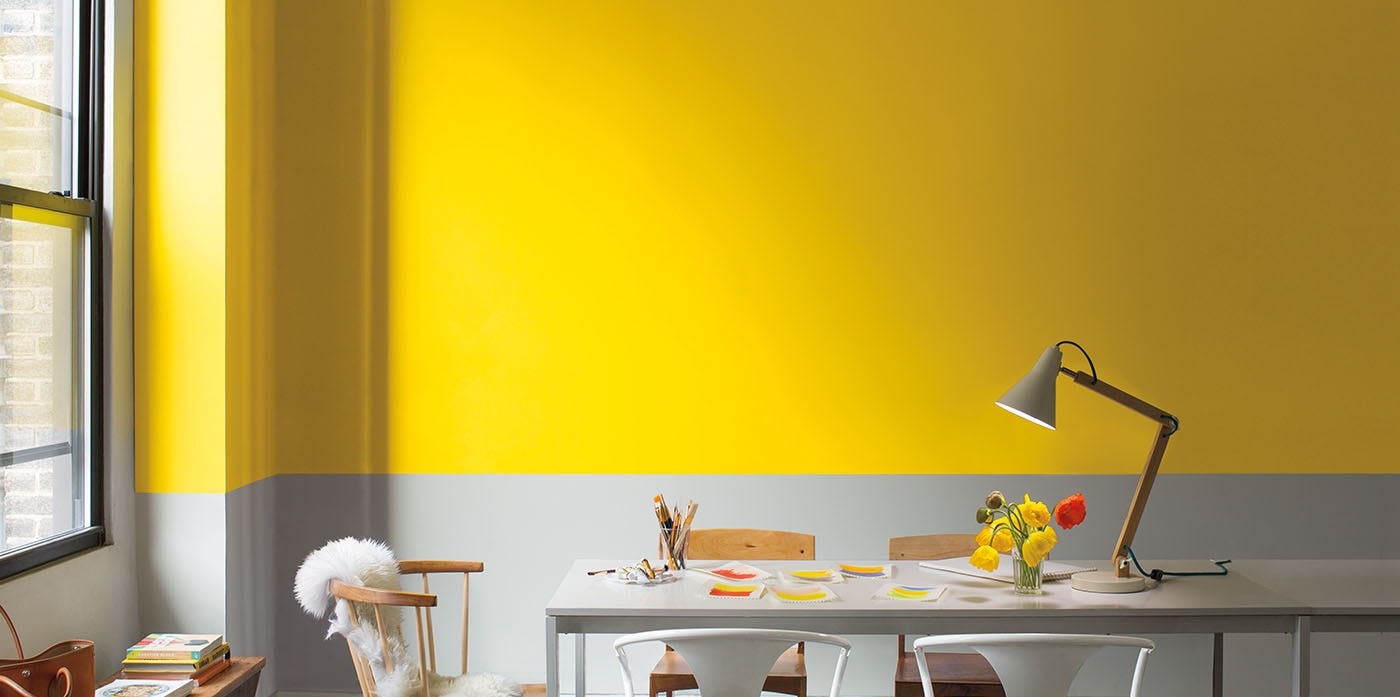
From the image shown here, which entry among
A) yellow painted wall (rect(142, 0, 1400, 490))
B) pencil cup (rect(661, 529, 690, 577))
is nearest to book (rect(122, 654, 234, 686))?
yellow painted wall (rect(142, 0, 1400, 490))

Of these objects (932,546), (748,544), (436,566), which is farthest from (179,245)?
(932,546)

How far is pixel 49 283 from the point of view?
10.9 feet

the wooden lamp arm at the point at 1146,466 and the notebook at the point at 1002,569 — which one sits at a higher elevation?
the wooden lamp arm at the point at 1146,466

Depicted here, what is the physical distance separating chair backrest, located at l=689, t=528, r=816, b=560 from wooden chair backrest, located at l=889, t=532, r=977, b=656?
30cm

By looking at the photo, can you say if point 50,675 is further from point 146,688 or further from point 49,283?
point 49,283

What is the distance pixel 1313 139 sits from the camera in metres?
4.10

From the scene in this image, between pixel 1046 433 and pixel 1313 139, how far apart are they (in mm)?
1519

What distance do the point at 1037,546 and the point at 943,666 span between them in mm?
661

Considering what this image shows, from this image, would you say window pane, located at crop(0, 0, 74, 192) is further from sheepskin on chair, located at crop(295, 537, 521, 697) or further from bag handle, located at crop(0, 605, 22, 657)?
sheepskin on chair, located at crop(295, 537, 521, 697)

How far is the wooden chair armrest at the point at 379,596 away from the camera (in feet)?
9.11

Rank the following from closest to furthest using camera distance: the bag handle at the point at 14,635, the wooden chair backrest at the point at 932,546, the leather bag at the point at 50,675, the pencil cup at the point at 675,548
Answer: the leather bag at the point at 50,675, the bag handle at the point at 14,635, the pencil cup at the point at 675,548, the wooden chair backrest at the point at 932,546

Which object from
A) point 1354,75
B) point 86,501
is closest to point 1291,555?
point 1354,75

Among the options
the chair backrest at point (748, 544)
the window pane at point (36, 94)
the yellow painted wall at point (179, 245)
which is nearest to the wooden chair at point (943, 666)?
the chair backrest at point (748, 544)

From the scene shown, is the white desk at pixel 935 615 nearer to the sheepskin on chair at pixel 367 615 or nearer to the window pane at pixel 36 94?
the sheepskin on chair at pixel 367 615
